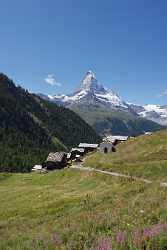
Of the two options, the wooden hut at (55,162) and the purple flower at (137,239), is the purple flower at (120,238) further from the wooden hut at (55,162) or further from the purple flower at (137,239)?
the wooden hut at (55,162)

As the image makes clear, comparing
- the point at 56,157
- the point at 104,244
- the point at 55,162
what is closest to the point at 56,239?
the point at 104,244

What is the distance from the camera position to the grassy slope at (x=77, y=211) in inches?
624

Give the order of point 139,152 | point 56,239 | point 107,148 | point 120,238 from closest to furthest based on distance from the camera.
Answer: point 120,238 < point 56,239 < point 139,152 < point 107,148

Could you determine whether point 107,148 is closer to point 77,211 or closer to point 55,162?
point 55,162

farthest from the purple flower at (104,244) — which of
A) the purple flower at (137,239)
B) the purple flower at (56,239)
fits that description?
the purple flower at (56,239)

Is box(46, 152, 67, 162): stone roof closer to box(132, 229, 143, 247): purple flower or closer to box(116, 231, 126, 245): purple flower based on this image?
box(116, 231, 126, 245): purple flower

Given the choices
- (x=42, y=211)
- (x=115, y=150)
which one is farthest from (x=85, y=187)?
(x=115, y=150)

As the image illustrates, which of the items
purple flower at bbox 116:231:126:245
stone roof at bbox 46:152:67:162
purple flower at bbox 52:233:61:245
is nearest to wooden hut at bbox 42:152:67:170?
stone roof at bbox 46:152:67:162

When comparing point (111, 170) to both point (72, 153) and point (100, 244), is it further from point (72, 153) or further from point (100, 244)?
point (72, 153)

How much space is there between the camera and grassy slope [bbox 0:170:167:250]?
624 inches

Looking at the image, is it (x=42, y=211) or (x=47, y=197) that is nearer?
(x=42, y=211)

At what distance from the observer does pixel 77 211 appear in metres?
35.0

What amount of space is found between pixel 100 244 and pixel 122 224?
5.42m

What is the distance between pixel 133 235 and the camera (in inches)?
529
